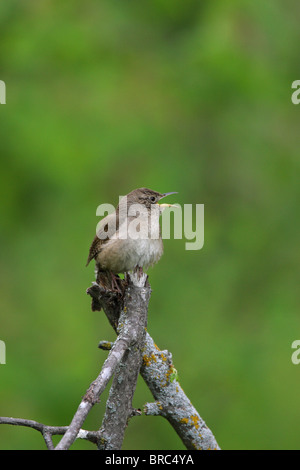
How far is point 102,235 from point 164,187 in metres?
2.44

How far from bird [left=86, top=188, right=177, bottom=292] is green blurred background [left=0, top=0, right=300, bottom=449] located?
222 cm

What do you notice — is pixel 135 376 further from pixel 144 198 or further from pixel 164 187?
pixel 164 187

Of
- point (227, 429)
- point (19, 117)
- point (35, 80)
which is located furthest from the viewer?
point (35, 80)

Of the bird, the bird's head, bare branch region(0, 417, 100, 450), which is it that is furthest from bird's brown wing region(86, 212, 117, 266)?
bare branch region(0, 417, 100, 450)

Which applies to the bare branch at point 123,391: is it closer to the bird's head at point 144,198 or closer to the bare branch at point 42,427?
the bare branch at point 42,427

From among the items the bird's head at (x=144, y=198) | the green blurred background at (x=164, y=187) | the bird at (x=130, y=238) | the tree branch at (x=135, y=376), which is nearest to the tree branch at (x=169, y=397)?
the tree branch at (x=135, y=376)

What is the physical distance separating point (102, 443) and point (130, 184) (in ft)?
11.6

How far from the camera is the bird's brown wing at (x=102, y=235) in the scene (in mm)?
3123

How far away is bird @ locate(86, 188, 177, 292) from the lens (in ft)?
9.87

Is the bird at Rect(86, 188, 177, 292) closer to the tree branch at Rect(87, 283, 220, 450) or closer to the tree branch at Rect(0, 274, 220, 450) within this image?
the tree branch at Rect(0, 274, 220, 450)

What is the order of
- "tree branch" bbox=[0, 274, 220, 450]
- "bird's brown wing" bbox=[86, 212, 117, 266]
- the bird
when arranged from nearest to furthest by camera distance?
"tree branch" bbox=[0, 274, 220, 450] < the bird < "bird's brown wing" bbox=[86, 212, 117, 266]

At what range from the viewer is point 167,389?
267 centimetres
